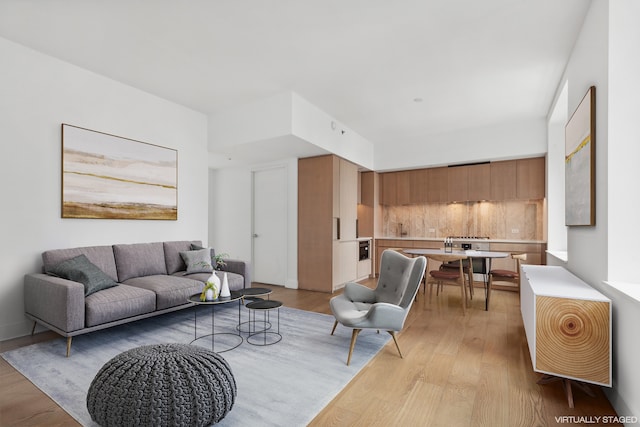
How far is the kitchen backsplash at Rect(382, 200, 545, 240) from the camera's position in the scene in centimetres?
611

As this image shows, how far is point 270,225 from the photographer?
20.4 ft

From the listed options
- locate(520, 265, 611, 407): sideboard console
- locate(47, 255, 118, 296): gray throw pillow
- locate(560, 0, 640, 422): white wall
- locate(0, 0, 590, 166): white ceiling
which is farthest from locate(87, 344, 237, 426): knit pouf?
locate(0, 0, 590, 166): white ceiling

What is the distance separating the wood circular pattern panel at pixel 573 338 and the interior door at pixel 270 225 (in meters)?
4.40

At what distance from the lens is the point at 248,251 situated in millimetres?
6406

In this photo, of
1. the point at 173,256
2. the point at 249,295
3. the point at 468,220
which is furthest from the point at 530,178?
the point at 173,256

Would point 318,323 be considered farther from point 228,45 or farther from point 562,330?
point 228,45

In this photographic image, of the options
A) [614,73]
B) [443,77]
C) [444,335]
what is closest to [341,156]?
[443,77]

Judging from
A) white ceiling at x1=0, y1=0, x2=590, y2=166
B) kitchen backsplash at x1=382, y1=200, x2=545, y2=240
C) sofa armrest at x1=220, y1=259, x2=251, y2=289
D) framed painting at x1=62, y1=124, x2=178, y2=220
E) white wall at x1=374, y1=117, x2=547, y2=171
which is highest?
white ceiling at x1=0, y1=0, x2=590, y2=166

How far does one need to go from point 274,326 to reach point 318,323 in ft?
1.64

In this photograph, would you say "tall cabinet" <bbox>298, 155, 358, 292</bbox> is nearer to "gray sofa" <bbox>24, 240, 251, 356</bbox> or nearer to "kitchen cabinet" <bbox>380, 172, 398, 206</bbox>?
"gray sofa" <bbox>24, 240, 251, 356</bbox>

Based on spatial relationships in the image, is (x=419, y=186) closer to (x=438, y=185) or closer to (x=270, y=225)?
(x=438, y=185)

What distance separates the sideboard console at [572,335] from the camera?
2.01 m

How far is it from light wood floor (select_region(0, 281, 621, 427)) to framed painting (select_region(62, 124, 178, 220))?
151cm

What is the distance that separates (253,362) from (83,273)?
6.16ft
